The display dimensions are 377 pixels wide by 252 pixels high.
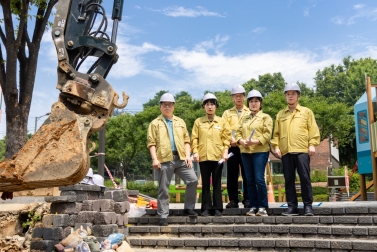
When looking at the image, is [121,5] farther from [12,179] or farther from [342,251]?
[342,251]

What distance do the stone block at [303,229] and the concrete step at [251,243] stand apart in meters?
0.14

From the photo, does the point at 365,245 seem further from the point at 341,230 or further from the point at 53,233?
the point at 53,233

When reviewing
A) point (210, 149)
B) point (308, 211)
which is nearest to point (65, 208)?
point (210, 149)

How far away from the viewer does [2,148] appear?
5809cm

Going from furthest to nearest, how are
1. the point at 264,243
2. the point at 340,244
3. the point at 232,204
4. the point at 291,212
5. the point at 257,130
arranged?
the point at 232,204 → the point at 257,130 → the point at 291,212 → the point at 264,243 → the point at 340,244

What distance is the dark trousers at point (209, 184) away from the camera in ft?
22.0

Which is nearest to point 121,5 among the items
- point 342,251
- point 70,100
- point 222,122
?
point 70,100

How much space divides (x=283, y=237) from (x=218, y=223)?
1.09m

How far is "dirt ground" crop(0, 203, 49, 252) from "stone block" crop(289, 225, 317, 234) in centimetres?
366

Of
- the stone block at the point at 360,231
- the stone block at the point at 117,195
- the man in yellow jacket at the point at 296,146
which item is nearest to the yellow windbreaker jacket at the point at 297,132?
the man in yellow jacket at the point at 296,146

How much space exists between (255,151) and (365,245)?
6.86 feet

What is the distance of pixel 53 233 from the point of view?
5926 millimetres

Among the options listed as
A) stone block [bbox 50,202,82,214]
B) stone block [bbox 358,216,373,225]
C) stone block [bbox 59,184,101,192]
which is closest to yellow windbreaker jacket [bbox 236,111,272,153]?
stone block [bbox 358,216,373,225]

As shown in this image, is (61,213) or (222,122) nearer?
(61,213)
